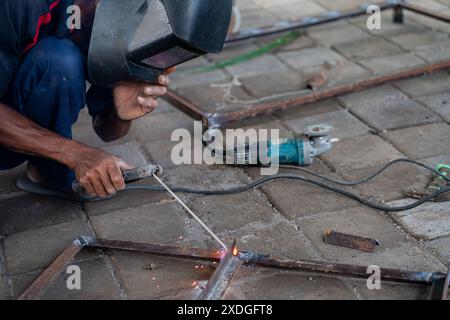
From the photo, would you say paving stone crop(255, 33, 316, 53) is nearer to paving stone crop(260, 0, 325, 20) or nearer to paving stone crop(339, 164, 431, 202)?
paving stone crop(260, 0, 325, 20)

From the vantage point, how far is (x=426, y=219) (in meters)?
2.75

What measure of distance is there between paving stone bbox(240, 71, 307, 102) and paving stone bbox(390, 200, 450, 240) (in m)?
1.29

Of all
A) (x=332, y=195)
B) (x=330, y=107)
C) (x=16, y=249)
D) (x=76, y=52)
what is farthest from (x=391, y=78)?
(x=16, y=249)

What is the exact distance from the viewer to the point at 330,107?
12.4ft

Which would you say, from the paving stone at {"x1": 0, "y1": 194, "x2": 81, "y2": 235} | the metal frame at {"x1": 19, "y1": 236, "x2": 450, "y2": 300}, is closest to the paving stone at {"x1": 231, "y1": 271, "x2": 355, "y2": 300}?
the metal frame at {"x1": 19, "y1": 236, "x2": 450, "y2": 300}

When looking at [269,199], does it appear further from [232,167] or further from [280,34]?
[280,34]

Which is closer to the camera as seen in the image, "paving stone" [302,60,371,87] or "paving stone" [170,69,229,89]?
"paving stone" [302,60,371,87]

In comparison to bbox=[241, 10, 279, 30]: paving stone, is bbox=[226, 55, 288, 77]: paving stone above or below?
below

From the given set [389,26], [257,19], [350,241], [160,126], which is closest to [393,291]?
[350,241]

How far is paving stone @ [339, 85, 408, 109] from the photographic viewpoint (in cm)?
379

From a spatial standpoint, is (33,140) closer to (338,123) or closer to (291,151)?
(291,151)

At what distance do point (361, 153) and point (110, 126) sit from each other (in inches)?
45.2
